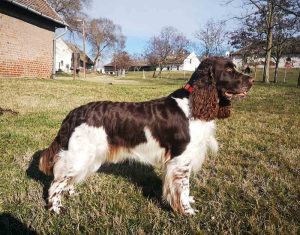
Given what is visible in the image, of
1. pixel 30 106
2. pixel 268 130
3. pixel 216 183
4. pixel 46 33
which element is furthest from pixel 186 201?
pixel 46 33

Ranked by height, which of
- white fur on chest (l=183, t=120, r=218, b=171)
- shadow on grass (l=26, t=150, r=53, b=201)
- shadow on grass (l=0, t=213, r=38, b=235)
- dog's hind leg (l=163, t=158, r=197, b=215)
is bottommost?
shadow on grass (l=0, t=213, r=38, b=235)

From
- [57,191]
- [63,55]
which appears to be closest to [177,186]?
[57,191]

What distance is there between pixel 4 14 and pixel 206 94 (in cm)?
1658

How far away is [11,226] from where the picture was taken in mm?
3254

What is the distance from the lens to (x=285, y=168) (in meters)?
4.98

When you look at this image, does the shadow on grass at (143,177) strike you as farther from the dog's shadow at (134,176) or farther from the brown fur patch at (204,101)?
the brown fur patch at (204,101)

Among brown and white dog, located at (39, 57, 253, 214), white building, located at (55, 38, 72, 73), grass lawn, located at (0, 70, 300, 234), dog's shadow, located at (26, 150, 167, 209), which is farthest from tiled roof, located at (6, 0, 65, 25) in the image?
white building, located at (55, 38, 72, 73)

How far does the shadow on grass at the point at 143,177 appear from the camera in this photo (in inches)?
162

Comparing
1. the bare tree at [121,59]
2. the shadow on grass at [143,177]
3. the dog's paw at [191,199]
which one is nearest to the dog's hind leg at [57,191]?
the shadow on grass at [143,177]

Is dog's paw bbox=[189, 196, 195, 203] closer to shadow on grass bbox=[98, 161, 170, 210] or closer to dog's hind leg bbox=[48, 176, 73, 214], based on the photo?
shadow on grass bbox=[98, 161, 170, 210]

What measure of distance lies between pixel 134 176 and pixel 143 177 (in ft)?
0.43

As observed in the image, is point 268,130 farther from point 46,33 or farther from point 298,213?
Result: point 46,33

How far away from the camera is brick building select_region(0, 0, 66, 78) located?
1759 centimetres

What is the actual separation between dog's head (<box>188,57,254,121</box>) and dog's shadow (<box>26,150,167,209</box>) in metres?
1.17
